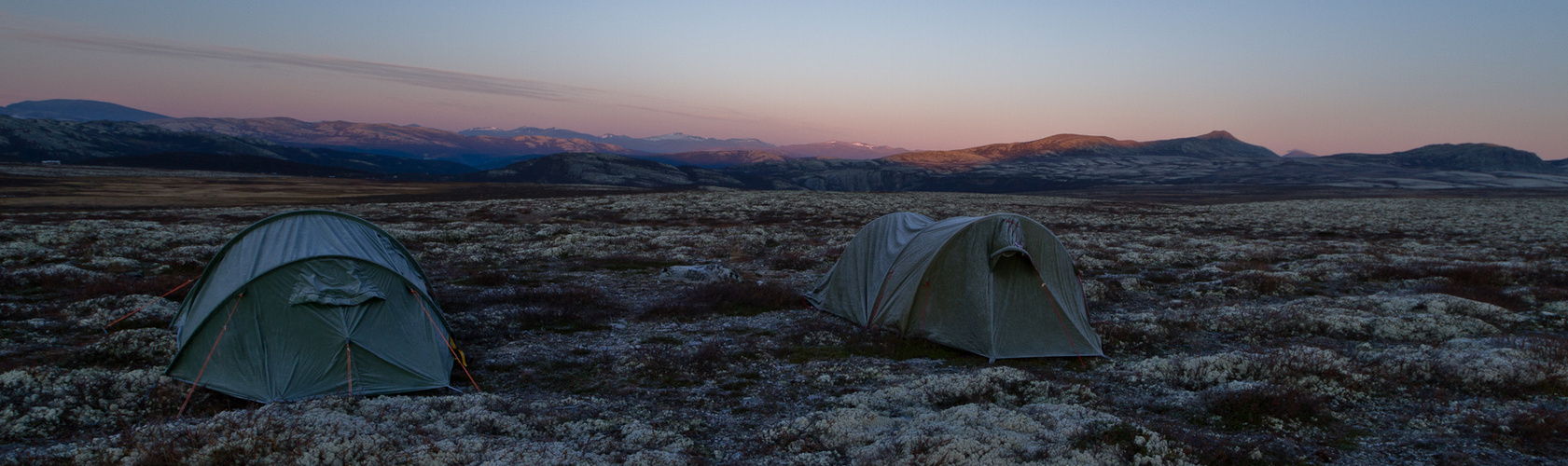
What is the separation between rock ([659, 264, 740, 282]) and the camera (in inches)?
757

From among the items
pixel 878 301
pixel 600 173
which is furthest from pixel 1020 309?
pixel 600 173

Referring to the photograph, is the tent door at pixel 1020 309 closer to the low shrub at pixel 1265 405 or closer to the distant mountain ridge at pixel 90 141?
the low shrub at pixel 1265 405

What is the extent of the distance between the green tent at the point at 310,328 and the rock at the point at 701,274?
9195 mm

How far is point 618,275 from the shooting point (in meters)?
20.8

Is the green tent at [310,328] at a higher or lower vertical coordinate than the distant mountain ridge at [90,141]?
lower

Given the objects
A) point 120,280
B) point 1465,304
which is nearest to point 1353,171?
point 1465,304

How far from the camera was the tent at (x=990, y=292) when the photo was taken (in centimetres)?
1191

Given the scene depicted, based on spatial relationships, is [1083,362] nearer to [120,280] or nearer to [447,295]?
[447,295]

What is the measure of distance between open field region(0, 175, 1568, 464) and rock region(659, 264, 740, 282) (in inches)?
48.7

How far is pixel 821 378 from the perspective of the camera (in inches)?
409

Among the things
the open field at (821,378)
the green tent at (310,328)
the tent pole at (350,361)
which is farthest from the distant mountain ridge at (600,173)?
the tent pole at (350,361)

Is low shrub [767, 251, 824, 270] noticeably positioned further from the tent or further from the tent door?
the tent door

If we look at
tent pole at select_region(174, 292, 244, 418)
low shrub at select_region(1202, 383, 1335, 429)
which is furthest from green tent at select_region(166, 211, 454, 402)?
low shrub at select_region(1202, 383, 1335, 429)

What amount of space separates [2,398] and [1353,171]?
8580 inches
